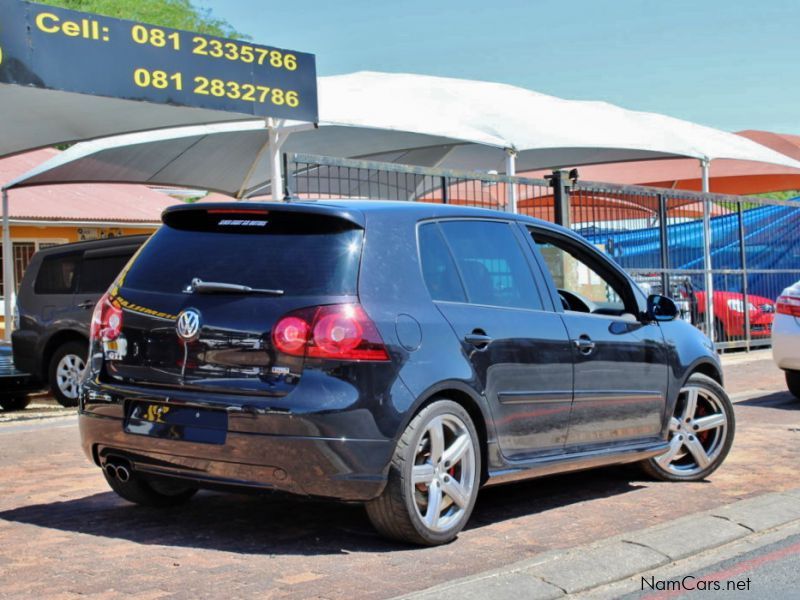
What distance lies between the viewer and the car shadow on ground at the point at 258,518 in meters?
5.71

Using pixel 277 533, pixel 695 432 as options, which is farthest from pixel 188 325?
pixel 695 432

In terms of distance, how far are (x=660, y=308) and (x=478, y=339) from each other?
6.02ft

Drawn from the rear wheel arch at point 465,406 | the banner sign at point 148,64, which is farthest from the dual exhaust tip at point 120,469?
the banner sign at point 148,64

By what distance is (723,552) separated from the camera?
18.9 feet

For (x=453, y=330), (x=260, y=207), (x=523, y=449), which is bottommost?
(x=523, y=449)

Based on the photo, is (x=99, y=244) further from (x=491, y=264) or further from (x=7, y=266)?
(x=491, y=264)

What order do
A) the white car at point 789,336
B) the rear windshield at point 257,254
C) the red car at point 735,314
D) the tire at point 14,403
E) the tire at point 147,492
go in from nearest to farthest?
the rear windshield at point 257,254, the tire at point 147,492, the white car at point 789,336, the tire at point 14,403, the red car at point 735,314

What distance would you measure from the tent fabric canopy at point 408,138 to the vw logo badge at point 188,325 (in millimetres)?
12068

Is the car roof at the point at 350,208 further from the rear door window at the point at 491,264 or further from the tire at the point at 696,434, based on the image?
the tire at the point at 696,434

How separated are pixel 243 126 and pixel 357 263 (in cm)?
1452

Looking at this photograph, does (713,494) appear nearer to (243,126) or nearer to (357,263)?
Result: (357,263)

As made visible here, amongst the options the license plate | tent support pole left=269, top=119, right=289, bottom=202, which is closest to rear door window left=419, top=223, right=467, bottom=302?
the license plate

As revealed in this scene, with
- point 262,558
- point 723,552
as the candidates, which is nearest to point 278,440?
point 262,558

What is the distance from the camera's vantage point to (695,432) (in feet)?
25.1
